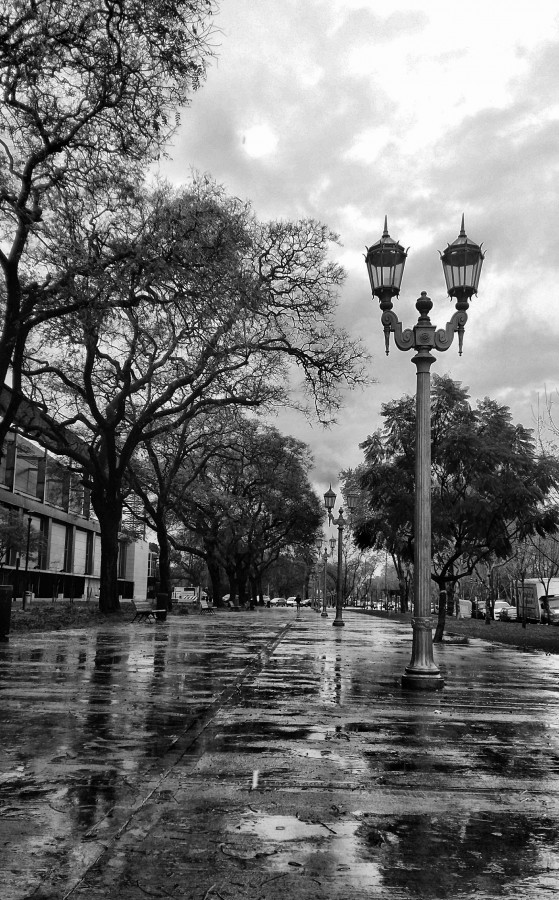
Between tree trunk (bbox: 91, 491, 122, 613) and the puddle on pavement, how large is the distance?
29.4 metres

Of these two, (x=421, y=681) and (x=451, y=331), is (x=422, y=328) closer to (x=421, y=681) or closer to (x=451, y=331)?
(x=451, y=331)

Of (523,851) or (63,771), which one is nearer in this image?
(523,851)

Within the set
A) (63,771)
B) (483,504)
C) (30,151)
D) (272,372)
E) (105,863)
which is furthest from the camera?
(272,372)

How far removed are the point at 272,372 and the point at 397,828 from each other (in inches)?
1050

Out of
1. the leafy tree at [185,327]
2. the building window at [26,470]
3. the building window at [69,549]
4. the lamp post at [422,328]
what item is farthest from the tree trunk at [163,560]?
the building window at [69,549]

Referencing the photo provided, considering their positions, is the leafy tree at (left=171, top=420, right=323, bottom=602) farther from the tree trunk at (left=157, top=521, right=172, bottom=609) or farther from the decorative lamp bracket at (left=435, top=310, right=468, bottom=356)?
the decorative lamp bracket at (left=435, top=310, right=468, bottom=356)

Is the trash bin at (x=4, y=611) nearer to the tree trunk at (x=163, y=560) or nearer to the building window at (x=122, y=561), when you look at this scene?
the tree trunk at (x=163, y=560)

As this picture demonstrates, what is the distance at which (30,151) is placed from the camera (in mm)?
18531

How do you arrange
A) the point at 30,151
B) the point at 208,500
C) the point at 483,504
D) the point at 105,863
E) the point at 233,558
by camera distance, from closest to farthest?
the point at 105,863 → the point at 30,151 → the point at 483,504 → the point at 208,500 → the point at 233,558

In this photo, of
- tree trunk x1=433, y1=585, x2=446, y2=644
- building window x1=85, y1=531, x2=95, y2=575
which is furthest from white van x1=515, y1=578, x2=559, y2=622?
building window x1=85, y1=531, x2=95, y2=575

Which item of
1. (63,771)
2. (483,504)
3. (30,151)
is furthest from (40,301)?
(63,771)

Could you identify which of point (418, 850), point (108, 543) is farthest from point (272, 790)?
point (108, 543)

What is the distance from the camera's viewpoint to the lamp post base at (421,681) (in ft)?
36.1

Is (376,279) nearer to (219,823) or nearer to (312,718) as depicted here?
(312,718)
